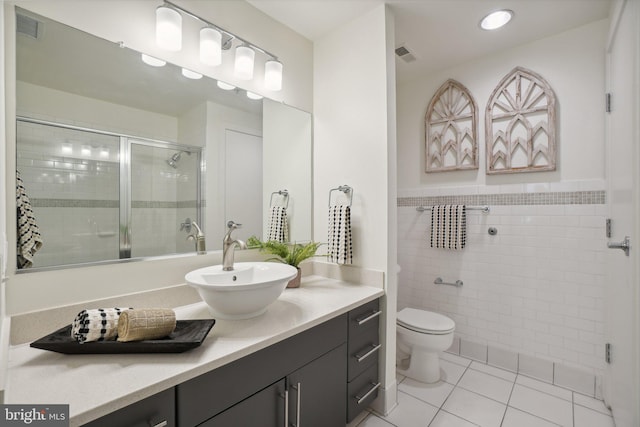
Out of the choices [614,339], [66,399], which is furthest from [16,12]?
[614,339]

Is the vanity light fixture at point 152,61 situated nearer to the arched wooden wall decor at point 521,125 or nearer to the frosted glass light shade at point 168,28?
the frosted glass light shade at point 168,28

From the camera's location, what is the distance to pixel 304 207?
82.2 inches

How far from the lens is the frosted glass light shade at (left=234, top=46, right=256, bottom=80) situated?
1.62 meters

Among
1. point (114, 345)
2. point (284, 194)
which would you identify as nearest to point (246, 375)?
point (114, 345)

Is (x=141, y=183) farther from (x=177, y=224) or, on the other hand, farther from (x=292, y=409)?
(x=292, y=409)

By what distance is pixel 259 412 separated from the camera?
1.04m

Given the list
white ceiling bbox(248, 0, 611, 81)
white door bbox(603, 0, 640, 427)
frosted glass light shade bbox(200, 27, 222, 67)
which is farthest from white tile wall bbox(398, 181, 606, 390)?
frosted glass light shade bbox(200, 27, 222, 67)

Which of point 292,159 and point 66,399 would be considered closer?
point 66,399

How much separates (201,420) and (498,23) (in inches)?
105

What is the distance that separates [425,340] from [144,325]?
176 centimetres

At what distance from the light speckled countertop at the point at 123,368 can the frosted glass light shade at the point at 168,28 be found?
1.23 m

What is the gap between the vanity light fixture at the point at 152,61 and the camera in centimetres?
133

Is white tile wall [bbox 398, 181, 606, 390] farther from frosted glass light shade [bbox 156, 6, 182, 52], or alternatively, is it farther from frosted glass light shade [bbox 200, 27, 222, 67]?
frosted glass light shade [bbox 156, 6, 182, 52]

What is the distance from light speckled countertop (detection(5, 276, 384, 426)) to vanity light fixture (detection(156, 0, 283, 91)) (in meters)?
1.26
